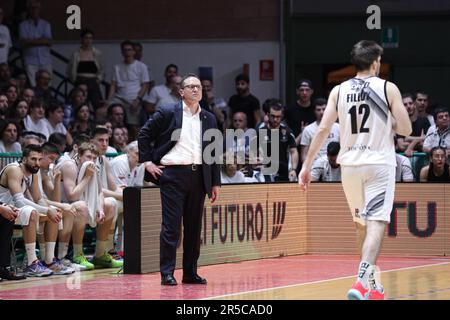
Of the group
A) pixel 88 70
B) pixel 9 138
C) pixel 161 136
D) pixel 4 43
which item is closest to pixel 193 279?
pixel 161 136

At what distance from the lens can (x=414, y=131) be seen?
17406 millimetres

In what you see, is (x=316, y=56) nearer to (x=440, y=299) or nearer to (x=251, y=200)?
(x=251, y=200)

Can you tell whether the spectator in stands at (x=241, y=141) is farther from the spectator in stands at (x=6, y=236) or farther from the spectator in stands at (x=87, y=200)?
the spectator in stands at (x=6, y=236)

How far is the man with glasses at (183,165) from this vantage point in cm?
1140

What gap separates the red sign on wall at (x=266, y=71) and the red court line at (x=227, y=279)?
289 inches

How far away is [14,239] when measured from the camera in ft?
43.8

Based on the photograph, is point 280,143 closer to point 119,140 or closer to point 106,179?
point 119,140

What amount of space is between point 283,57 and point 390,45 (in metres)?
2.26

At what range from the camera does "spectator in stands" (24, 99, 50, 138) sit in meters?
16.7

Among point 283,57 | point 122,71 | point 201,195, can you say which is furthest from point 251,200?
point 283,57

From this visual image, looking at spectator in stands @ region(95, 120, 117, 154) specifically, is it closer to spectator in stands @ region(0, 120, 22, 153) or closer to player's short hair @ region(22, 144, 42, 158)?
A: spectator in stands @ region(0, 120, 22, 153)

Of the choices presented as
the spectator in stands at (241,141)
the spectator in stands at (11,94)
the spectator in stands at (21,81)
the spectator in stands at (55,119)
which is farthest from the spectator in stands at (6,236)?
the spectator in stands at (21,81)

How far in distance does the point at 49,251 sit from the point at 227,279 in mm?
2406
